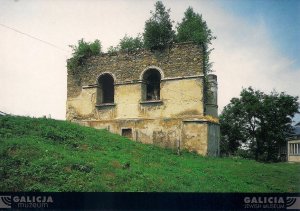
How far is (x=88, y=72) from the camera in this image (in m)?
19.6

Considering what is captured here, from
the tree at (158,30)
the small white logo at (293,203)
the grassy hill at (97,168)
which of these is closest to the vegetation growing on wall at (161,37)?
the tree at (158,30)

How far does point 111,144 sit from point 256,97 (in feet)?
63.5

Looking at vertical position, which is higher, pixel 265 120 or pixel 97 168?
pixel 265 120

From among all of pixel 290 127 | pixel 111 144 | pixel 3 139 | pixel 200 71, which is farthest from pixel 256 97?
pixel 3 139

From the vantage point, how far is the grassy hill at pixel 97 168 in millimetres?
8805

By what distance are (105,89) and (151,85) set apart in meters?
2.94

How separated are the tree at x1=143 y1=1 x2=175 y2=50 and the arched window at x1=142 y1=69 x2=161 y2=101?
1.40 m

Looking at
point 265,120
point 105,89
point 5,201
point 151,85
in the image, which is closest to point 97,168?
point 5,201

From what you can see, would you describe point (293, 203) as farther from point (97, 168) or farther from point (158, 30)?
point (158, 30)

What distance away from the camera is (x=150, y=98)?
18.7 meters

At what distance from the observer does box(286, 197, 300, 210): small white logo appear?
24.3ft

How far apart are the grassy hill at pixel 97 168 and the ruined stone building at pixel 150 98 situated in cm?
245

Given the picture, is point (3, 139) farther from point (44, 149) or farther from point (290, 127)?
point (290, 127)

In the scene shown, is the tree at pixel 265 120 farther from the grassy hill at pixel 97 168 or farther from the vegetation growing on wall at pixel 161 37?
the grassy hill at pixel 97 168
